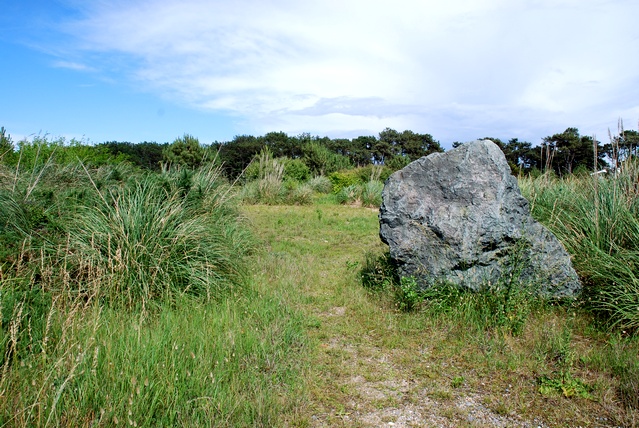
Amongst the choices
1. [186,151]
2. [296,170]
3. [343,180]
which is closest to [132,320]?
[343,180]

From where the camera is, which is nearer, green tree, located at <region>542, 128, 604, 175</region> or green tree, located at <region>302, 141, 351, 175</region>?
green tree, located at <region>542, 128, 604, 175</region>

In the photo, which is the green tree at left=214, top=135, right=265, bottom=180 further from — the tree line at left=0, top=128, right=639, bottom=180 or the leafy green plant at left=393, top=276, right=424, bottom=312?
the leafy green plant at left=393, top=276, right=424, bottom=312

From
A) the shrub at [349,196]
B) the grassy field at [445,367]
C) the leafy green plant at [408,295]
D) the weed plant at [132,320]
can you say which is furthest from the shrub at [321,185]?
the leafy green plant at [408,295]

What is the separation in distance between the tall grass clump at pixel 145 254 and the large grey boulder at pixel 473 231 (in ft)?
6.41

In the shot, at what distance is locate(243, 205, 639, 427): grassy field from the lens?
292 cm

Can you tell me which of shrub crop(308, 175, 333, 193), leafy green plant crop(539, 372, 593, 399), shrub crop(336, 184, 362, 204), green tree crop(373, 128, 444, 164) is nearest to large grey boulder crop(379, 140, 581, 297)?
leafy green plant crop(539, 372, 593, 399)

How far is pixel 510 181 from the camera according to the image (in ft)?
15.5

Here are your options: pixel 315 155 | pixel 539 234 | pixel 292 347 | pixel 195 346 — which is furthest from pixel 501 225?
pixel 315 155

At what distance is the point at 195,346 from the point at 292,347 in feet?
2.70

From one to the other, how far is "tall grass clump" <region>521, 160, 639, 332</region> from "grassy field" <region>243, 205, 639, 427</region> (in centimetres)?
28

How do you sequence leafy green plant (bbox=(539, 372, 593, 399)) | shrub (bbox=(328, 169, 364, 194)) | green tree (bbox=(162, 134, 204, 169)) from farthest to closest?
green tree (bbox=(162, 134, 204, 169)), shrub (bbox=(328, 169, 364, 194)), leafy green plant (bbox=(539, 372, 593, 399))

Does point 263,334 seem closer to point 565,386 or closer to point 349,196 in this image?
point 565,386

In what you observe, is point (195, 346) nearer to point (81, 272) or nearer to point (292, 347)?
point (292, 347)

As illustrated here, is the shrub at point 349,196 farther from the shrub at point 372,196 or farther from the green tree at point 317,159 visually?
the green tree at point 317,159
